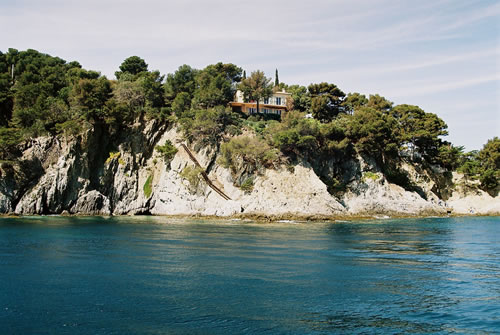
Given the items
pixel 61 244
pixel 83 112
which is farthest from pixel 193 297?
pixel 83 112

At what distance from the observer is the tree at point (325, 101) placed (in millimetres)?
85062

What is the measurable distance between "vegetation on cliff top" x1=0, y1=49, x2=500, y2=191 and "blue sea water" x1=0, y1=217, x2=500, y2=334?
3400 centimetres

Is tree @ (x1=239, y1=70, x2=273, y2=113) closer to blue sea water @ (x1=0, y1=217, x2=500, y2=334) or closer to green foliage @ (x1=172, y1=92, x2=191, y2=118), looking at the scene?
green foliage @ (x1=172, y1=92, x2=191, y2=118)

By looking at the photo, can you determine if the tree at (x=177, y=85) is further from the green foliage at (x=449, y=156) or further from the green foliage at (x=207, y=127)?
the green foliage at (x=449, y=156)

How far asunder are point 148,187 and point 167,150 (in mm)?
6714

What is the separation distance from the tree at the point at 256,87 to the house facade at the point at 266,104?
9.63 ft

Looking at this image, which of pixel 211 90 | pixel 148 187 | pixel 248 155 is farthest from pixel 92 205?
pixel 211 90

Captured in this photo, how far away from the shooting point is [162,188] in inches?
2771

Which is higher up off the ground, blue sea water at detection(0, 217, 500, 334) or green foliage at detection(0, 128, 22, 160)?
green foliage at detection(0, 128, 22, 160)

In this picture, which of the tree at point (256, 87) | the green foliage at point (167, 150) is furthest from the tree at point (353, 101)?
the green foliage at point (167, 150)

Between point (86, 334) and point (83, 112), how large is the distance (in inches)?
2401

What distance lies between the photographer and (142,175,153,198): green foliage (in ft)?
235

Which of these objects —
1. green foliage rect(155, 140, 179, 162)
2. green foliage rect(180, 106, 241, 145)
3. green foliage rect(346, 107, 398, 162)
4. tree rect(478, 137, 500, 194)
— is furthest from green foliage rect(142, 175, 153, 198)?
tree rect(478, 137, 500, 194)

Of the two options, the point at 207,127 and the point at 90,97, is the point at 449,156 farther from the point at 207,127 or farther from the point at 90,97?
the point at 90,97
